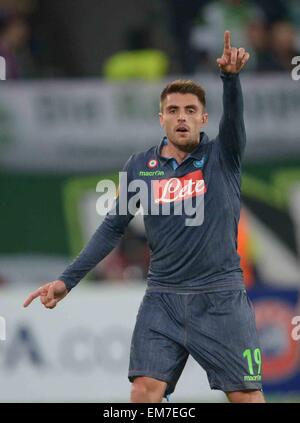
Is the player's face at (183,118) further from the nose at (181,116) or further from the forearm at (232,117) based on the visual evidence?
the forearm at (232,117)

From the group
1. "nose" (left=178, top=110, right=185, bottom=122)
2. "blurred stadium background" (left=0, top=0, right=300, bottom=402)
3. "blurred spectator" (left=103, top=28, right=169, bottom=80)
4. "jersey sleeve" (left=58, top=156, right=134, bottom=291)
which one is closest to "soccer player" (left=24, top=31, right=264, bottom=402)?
"nose" (left=178, top=110, right=185, bottom=122)

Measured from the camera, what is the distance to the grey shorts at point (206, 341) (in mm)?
8031

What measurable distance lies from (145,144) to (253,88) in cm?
138

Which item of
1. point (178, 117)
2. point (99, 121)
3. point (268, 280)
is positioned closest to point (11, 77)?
point (99, 121)

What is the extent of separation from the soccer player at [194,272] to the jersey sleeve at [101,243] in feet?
0.53

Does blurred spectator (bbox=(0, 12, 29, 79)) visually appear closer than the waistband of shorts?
No

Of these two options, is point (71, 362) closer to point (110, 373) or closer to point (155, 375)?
point (110, 373)

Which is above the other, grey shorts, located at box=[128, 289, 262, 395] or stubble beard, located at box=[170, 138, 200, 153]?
stubble beard, located at box=[170, 138, 200, 153]

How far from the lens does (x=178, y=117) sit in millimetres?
8039

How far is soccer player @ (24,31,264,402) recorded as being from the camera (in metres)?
8.04

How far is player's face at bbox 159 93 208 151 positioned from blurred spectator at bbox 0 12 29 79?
7667 millimetres

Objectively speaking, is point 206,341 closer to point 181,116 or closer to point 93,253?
point 93,253

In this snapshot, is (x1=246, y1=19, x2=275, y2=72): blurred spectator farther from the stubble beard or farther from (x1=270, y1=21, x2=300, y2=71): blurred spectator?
the stubble beard

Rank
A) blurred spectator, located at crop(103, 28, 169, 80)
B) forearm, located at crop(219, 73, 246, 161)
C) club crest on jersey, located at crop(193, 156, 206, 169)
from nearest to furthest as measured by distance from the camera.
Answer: forearm, located at crop(219, 73, 246, 161) < club crest on jersey, located at crop(193, 156, 206, 169) < blurred spectator, located at crop(103, 28, 169, 80)
